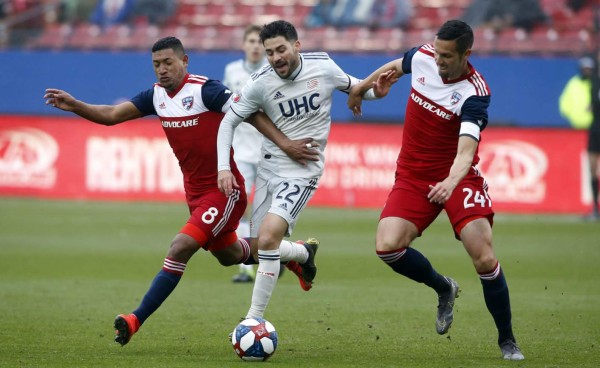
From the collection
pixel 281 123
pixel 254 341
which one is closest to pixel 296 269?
pixel 281 123

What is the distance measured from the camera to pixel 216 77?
22906mm

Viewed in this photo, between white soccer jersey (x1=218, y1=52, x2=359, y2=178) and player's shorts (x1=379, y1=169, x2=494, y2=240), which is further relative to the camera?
white soccer jersey (x1=218, y1=52, x2=359, y2=178)

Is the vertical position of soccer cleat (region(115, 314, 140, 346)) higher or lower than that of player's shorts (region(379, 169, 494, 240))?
lower

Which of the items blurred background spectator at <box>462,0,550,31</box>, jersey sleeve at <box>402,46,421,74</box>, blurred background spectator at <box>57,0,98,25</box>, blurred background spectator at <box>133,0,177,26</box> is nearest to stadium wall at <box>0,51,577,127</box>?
blurred background spectator at <box>462,0,550,31</box>

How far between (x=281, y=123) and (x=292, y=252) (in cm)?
112

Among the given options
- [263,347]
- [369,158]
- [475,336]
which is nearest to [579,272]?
[475,336]

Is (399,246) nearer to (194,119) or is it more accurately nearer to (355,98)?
(355,98)

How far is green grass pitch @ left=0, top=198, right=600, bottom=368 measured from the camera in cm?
731

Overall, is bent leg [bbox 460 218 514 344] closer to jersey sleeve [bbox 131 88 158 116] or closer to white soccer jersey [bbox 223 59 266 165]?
jersey sleeve [bbox 131 88 158 116]

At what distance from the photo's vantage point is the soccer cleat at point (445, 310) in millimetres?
7945

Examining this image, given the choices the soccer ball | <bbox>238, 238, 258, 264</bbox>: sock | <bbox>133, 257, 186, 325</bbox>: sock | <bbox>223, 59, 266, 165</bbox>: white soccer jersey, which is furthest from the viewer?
<bbox>223, 59, 266, 165</bbox>: white soccer jersey

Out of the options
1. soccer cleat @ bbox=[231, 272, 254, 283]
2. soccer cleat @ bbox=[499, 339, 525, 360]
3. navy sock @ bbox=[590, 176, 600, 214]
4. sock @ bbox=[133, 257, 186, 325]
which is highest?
sock @ bbox=[133, 257, 186, 325]

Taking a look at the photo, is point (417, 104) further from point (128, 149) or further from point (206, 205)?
point (128, 149)

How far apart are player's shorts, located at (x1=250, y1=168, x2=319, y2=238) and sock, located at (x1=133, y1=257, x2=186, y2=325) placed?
81cm
